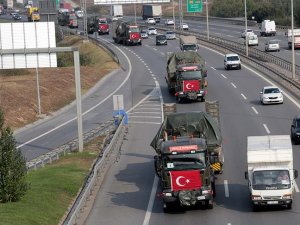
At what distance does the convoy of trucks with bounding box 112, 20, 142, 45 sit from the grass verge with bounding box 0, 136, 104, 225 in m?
70.9

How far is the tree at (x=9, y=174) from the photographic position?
3431cm

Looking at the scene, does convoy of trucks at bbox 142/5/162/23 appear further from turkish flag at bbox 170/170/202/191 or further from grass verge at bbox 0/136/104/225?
turkish flag at bbox 170/170/202/191

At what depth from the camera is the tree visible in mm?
34312

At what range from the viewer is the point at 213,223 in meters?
32.2

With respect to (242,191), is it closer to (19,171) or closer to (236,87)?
(19,171)

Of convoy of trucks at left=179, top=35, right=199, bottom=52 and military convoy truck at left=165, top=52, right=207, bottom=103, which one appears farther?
convoy of trucks at left=179, top=35, right=199, bottom=52

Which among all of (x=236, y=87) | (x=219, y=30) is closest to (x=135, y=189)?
(x=236, y=87)

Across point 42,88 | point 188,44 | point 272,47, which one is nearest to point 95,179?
point 42,88

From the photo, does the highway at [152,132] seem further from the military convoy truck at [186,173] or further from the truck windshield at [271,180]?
the truck windshield at [271,180]

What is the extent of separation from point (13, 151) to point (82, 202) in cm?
378

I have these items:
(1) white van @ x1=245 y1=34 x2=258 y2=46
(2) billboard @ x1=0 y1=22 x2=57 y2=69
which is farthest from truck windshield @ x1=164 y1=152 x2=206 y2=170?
(1) white van @ x1=245 y1=34 x2=258 y2=46

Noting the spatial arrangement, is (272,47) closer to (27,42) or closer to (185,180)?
(27,42)

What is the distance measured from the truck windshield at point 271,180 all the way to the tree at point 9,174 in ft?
30.2

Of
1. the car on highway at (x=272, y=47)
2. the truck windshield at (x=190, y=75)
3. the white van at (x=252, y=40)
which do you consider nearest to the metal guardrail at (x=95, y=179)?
the truck windshield at (x=190, y=75)
